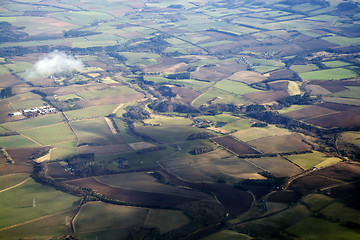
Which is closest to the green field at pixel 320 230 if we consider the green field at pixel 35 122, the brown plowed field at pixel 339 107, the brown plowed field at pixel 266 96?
the brown plowed field at pixel 339 107

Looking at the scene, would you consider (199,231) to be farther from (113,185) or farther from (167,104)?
(167,104)

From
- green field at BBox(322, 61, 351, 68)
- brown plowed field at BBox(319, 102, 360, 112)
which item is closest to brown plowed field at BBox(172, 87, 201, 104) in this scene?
brown plowed field at BBox(319, 102, 360, 112)

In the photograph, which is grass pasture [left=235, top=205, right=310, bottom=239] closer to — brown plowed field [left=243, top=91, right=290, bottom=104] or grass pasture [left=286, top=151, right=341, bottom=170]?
grass pasture [left=286, top=151, right=341, bottom=170]

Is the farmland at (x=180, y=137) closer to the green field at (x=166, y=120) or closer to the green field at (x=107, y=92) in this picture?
the green field at (x=166, y=120)

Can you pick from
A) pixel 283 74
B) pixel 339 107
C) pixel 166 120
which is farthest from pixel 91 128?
pixel 283 74

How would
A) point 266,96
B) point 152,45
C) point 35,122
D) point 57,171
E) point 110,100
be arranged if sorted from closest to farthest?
point 57,171
point 35,122
point 110,100
point 266,96
point 152,45

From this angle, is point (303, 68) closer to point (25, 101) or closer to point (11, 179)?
point (25, 101)
